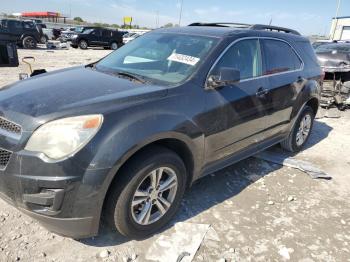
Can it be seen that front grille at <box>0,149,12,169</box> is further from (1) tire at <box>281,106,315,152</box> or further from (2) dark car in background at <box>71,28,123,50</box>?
(2) dark car in background at <box>71,28,123,50</box>

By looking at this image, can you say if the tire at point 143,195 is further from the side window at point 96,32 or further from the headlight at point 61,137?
the side window at point 96,32

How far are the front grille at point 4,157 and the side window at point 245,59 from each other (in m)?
1.98

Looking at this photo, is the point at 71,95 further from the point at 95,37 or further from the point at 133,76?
the point at 95,37

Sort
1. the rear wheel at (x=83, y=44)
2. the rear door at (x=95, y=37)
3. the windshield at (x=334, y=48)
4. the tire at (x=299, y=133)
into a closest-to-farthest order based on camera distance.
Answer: the tire at (x=299, y=133), the windshield at (x=334, y=48), the rear wheel at (x=83, y=44), the rear door at (x=95, y=37)

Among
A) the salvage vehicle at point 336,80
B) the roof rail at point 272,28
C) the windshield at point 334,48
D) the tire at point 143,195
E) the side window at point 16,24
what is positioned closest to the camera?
the tire at point 143,195

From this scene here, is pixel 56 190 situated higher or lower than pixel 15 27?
higher

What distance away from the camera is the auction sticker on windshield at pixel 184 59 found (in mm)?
3383

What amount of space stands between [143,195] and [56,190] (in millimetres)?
767

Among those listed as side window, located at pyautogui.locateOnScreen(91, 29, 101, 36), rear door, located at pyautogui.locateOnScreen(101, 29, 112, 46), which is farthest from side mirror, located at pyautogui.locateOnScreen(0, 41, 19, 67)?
rear door, located at pyautogui.locateOnScreen(101, 29, 112, 46)

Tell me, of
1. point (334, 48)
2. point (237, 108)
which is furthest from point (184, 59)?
point (334, 48)

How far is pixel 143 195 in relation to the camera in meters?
2.92

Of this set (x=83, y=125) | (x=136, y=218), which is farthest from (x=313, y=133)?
(x=83, y=125)

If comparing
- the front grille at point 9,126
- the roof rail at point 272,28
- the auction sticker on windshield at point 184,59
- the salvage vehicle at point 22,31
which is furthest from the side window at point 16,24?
the front grille at point 9,126

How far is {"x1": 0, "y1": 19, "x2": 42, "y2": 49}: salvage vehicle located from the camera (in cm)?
2261
